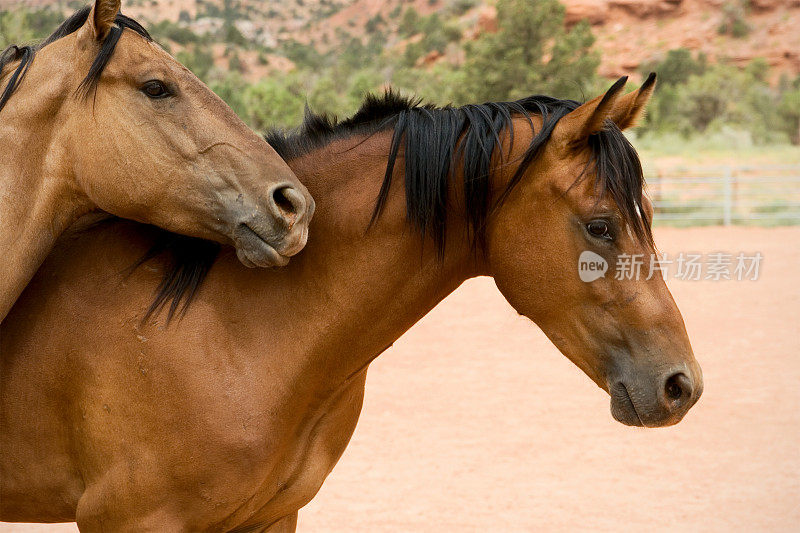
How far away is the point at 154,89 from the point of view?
2.22m

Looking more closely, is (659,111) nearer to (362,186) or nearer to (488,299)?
(488,299)

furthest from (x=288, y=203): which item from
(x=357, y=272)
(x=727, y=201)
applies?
(x=727, y=201)

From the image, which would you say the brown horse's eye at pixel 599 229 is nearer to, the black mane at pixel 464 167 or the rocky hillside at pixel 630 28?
the black mane at pixel 464 167

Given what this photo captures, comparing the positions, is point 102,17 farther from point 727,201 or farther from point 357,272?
point 727,201

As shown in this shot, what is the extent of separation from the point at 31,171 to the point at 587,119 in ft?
5.20

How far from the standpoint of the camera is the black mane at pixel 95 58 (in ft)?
7.20

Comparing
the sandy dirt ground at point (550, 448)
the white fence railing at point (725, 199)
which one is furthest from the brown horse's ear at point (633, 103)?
the white fence railing at point (725, 199)

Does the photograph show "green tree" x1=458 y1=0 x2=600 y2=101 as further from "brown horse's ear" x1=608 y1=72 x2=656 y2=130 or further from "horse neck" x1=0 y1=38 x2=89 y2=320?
"horse neck" x1=0 y1=38 x2=89 y2=320

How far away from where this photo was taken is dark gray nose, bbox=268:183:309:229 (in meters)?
2.12

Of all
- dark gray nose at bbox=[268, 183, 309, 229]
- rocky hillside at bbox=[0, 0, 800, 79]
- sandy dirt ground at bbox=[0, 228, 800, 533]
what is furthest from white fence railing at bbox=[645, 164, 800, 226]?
rocky hillside at bbox=[0, 0, 800, 79]

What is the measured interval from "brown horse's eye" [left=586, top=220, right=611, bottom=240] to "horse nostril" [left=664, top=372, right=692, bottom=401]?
0.43 metres

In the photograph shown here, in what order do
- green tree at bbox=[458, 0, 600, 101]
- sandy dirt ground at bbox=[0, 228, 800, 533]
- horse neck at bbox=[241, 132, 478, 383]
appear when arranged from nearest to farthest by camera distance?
1. horse neck at bbox=[241, 132, 478, 383]
2. sandy dirt ground at bbox=[0, 228, 800, 533]
3. green tree at bbox=[458, 0, 600, 101]

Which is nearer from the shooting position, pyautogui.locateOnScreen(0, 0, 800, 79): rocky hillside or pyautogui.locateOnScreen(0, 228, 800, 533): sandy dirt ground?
pyautogui.locateOnScreen(0, 228, 800, 533): sandy dirt ground

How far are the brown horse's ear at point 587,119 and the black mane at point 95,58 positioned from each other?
1.28 meters
